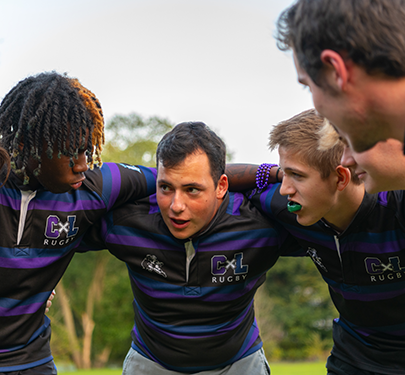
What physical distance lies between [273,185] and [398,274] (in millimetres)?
1139

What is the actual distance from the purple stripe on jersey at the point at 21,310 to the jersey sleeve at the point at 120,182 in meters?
0.87

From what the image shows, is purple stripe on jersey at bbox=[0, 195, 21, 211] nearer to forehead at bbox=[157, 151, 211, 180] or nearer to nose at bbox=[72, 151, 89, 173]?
nose at bbox=[72, 151, 89, 173]

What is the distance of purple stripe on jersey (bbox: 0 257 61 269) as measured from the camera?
3.09 m

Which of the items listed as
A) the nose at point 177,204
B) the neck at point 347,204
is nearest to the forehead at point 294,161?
the neck at point 347,204

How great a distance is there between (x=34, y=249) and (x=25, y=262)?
0.11 meters

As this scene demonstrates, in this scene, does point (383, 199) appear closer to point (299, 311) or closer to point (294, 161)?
point (294, 161)

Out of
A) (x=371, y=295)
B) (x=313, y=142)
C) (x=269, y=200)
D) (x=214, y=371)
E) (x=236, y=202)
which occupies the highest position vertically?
(x=313, y=142)

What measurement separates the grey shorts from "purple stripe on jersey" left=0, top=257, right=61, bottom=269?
115cm

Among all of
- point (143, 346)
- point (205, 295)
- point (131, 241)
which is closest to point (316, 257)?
point (205, 295)

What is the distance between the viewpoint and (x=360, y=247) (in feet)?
10.3

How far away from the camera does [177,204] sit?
3344mm

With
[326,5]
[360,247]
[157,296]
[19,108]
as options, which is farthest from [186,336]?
[326,5]

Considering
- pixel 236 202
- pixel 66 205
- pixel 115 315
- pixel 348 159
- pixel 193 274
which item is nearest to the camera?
pixel 348 159

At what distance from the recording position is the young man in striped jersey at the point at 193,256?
11.4ft
